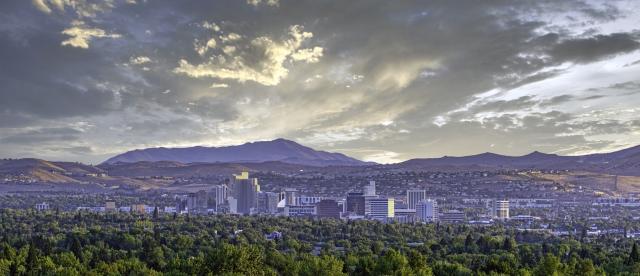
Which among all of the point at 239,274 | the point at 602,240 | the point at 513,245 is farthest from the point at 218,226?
the point at 239,274

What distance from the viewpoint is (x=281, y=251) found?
383ft

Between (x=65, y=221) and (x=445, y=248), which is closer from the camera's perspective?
(x=445, y=248)

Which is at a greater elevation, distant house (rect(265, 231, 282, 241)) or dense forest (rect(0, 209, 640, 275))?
dense forest (rect(0, 209, 640, 275))

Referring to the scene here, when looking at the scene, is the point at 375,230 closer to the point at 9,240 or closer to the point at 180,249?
the point at 180,249

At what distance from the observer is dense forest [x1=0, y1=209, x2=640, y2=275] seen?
73.4 metres

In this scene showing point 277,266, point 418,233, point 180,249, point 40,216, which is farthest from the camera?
point 40,216

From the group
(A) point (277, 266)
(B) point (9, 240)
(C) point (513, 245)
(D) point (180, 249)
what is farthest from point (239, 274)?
(B) point (9, 240)

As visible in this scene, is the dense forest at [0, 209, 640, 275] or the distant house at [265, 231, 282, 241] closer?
the dense forest at [0, 209, 640, 275]

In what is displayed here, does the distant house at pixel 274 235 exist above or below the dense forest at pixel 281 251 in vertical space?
below

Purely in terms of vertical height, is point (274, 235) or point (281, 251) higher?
point (281, 251)

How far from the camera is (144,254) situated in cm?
9962

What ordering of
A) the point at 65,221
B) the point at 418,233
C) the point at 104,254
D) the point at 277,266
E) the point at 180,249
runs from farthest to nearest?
the point at 65,221 < the point at 418,233 < the point at 180,249 < the point at 104,254 < the point at 277,266

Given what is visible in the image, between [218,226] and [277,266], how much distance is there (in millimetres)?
77326

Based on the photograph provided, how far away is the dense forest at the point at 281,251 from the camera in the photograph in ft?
241
